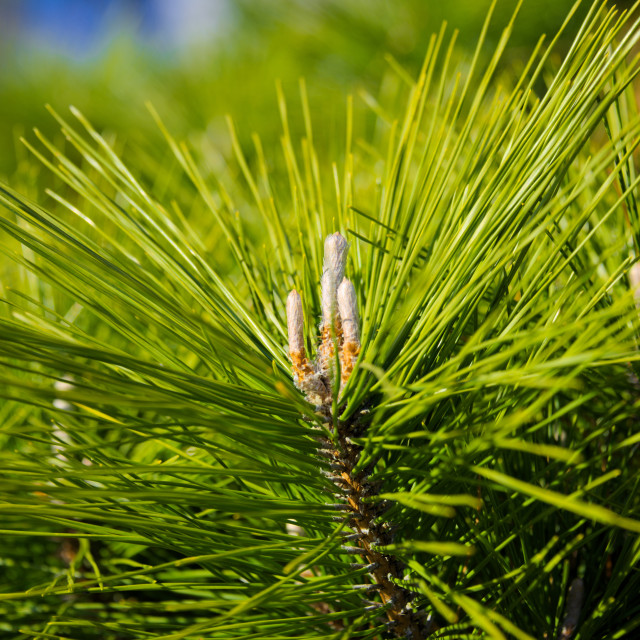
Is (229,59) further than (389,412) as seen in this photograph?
Yes

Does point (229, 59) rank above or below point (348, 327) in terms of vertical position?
above

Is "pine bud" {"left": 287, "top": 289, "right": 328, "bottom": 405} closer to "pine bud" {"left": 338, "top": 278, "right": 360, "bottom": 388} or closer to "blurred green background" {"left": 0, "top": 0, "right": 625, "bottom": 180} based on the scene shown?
"pine bud" {"left": 338, "top": 278, "right": 360, "bottom": 388}

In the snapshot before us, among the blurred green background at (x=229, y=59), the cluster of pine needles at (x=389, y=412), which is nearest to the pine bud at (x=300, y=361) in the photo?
the cluster of pine needles at (x=389, y=412)

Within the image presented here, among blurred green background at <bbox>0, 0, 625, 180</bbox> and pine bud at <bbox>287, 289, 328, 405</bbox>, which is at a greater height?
blurred green background at <bbox>0, 0, 625, 180</bbox>

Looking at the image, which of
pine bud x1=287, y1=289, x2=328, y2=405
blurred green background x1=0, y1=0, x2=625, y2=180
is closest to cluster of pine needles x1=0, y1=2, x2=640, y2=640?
pine bud x1=287, y1=289, x2=328, y2=405

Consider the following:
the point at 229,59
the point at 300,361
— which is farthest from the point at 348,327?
the point at 229,59

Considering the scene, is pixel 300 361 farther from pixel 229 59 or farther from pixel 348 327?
pixel 229 59

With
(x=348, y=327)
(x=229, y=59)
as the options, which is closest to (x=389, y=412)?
(x=348, y=327)

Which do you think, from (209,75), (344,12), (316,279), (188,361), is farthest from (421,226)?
(209,75)
